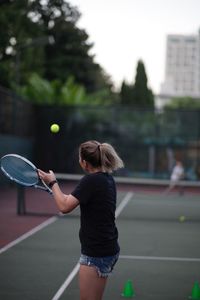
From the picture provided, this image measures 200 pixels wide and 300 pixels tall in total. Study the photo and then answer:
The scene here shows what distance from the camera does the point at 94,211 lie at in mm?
4773

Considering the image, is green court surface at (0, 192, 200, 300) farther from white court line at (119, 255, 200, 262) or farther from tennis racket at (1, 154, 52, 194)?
tennis racket at (1, 154, 52, 194)

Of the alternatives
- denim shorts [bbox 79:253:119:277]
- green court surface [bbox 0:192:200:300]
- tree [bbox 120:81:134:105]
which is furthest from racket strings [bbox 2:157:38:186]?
tree [bbox 120:81:134:105]

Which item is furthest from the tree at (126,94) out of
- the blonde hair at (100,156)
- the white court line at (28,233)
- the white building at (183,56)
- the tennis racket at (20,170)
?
the blonde hair at (100,156)

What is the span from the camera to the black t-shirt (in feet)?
15.5

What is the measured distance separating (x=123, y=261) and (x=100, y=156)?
533 cm

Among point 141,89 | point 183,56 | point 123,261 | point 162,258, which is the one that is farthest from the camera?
point 141,89

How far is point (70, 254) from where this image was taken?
10.4m

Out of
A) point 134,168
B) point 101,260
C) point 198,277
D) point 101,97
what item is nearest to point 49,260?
point 198,277

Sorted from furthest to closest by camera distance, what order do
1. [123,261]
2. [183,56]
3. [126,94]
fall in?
[126,94]
[183,56]
[123,261]

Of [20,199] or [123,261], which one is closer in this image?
[123,261]

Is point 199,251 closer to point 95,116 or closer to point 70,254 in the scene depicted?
point 70,254

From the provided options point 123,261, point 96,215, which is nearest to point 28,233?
point 123,261

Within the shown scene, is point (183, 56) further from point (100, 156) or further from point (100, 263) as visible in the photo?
point (100, 263)

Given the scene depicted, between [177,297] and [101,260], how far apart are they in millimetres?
3029
